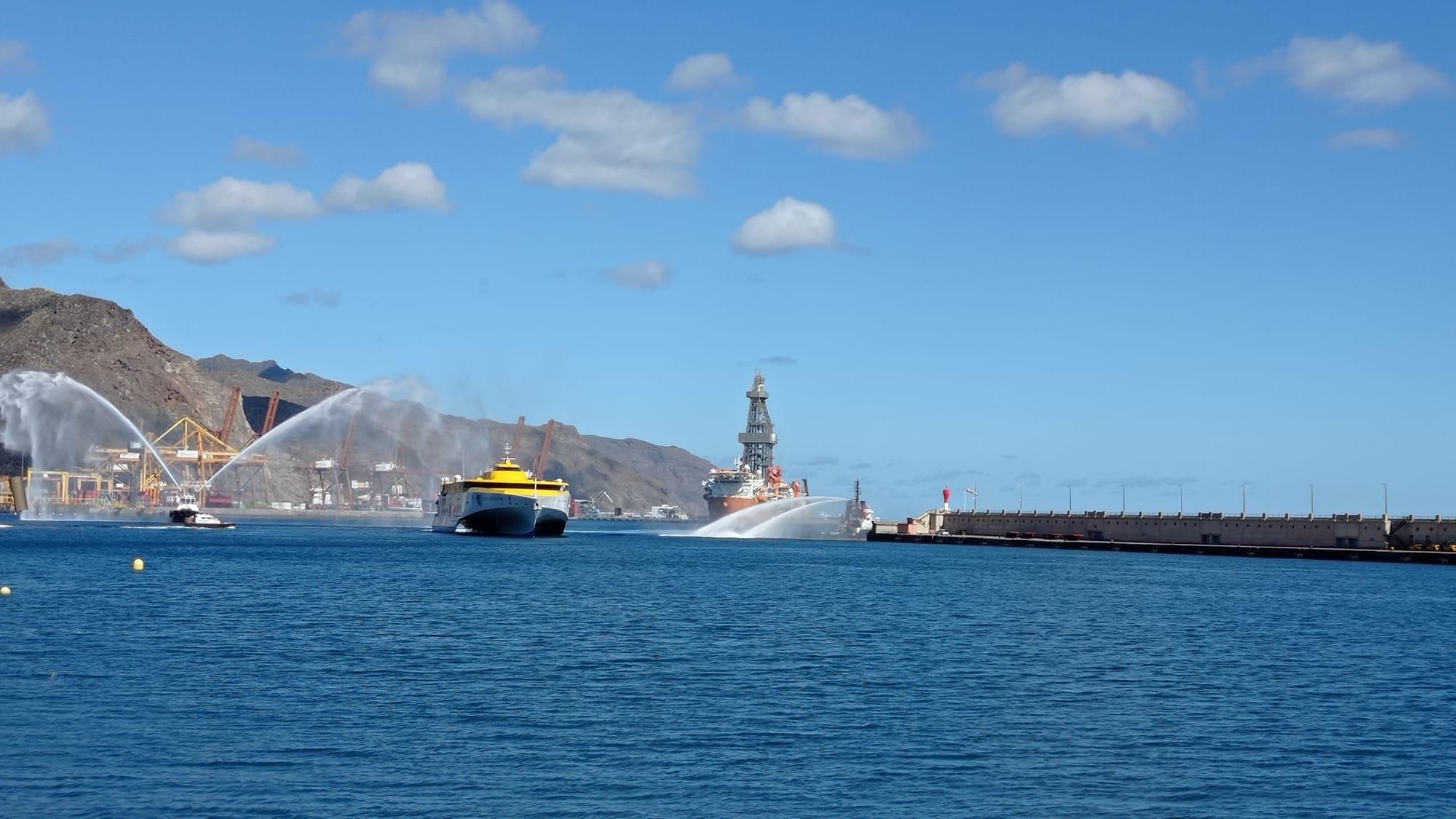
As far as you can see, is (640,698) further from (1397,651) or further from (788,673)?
(1397,651)

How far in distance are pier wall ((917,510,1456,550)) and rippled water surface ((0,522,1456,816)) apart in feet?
194

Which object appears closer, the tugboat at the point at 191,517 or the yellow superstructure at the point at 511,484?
the yellow superstructure at the point at 511,484

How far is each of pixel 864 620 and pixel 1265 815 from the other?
38.2m

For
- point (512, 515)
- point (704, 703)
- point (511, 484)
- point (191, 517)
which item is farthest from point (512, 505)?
point (704, 703)

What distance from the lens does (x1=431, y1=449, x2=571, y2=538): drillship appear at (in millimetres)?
162500

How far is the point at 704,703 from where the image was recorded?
40.2m

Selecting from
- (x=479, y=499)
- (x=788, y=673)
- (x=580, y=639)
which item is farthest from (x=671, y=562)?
(x=788, y=673)

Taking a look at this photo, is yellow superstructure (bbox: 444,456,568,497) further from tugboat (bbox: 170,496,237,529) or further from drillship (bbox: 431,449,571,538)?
tugboat (bbox: 170,496,237,529)

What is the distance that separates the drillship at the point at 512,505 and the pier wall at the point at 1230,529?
62871 mm

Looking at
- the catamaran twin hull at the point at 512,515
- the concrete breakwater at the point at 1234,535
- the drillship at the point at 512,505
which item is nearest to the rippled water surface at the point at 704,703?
the concrete breakwater at the point at 1234,535

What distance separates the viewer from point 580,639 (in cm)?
5481

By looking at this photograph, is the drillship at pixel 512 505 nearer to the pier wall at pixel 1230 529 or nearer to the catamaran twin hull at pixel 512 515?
the catamaran twin hull at pixel 512 515

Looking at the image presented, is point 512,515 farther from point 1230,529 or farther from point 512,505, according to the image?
point 1230,529

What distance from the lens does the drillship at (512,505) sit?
162500 millimetres
